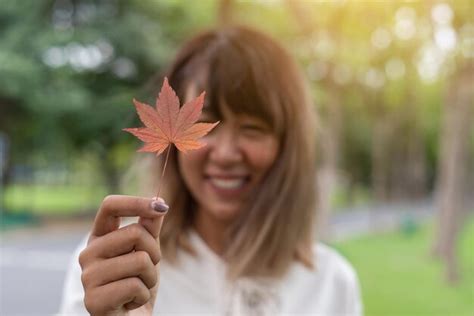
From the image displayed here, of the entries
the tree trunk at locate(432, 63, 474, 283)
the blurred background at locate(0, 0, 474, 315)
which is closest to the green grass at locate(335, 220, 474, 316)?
the blurred background at locate(0, 0, 474, 315)

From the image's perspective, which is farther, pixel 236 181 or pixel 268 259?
pixel 268 259

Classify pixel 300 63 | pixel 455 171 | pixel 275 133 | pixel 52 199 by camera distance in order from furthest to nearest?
pixel 52 199, pixel 455 171, pixel 300 63, pixel 275 133

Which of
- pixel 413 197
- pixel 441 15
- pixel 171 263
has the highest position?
pixel 441 15

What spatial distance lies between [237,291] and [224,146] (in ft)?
1.15

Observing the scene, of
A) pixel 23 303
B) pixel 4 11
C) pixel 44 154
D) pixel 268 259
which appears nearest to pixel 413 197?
pixel 44 154

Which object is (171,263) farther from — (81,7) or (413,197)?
(413,197)

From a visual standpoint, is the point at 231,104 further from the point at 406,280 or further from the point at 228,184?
the point at 406,280

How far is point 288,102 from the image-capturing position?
141 centimetres

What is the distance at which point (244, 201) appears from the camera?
1.39 m

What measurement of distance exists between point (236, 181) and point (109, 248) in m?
0.64

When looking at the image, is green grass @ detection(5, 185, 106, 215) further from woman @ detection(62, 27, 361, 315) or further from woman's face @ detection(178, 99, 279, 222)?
woman's face @ detection(178, 99, 279, 222)

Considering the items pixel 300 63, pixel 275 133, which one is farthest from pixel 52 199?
pixel 275 133

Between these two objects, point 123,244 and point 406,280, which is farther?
point 406,280

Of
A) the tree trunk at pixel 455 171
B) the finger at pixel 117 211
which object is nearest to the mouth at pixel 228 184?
the finger at pixel 117 211
